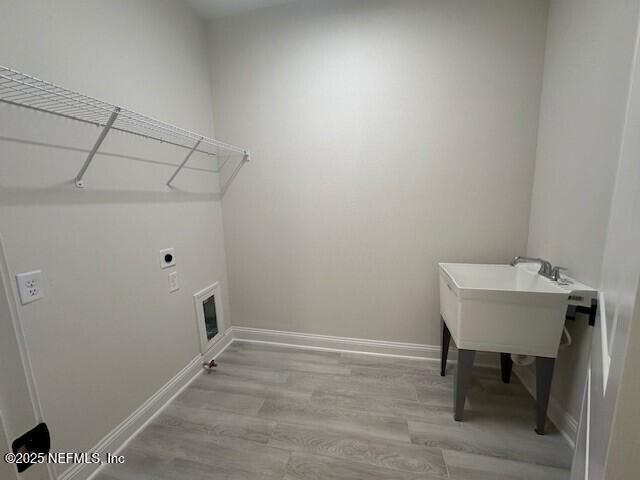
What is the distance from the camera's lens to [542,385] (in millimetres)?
A: 1316

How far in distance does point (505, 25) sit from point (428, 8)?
18.8 inches

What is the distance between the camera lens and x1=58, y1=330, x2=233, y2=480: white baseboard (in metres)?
1.20

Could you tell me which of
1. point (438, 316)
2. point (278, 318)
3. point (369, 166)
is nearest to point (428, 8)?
point (369, 166)

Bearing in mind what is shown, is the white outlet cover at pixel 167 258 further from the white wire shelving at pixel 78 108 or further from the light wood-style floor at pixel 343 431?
the light wood-style floor at pixel 343 431

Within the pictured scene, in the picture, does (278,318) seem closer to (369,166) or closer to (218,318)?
(218,318)

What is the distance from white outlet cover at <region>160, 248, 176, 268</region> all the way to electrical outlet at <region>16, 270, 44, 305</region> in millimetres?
590

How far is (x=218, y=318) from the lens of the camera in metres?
2.18

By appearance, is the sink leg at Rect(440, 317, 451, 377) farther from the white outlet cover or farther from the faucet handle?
the white outlet cover

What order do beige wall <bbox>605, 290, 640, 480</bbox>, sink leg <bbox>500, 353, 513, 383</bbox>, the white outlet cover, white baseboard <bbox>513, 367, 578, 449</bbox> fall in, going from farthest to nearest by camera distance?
sink leg <bbox>500, 353, 513, 383</bbox> < the white outlet cover < white baseboard <bbox>513, 367, 578, 449</bbox> < beige wall <bbox>605, 290, 640, 480</bbox>

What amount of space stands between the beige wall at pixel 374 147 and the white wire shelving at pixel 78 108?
76 centimetres

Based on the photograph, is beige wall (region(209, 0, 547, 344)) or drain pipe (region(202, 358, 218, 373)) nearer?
beige wall (region(209, 0, 547, 344))

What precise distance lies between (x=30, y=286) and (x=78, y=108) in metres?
0.76
